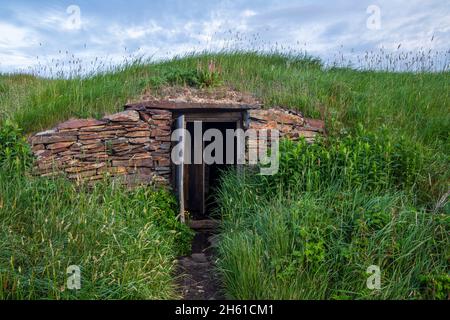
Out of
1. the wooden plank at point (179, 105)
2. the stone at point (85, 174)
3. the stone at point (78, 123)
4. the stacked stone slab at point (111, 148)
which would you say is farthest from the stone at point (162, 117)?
the stone at point (85, 174)

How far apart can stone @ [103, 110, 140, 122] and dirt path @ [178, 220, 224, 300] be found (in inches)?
101

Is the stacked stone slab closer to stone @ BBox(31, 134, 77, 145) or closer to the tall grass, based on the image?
stone @ BBox(31, 134, 77, 145)

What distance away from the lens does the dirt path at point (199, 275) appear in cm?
541

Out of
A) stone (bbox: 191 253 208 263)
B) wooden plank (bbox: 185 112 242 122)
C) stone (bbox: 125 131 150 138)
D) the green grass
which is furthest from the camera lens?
wooden plank (bbox: 185 112 242 122)

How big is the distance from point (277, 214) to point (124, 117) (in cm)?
377

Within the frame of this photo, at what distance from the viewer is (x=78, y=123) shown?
7492mm

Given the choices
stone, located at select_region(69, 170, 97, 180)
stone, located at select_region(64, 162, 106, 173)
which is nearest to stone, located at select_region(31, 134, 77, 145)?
stone, located at select_region(64, 162, 106, 173)

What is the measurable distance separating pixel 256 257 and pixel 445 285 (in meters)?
2.08

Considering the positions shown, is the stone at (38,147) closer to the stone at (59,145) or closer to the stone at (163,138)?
the stone at (59,145)

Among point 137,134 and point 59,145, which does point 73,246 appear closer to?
point 59,145

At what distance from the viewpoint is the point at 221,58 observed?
459 inches

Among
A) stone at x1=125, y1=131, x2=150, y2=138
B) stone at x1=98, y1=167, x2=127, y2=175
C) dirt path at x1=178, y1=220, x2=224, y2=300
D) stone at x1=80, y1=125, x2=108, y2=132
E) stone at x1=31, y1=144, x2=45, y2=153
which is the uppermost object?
stone at x1=80, y1=125, x2=108, y2=132

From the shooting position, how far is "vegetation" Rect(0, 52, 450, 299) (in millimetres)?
4586
